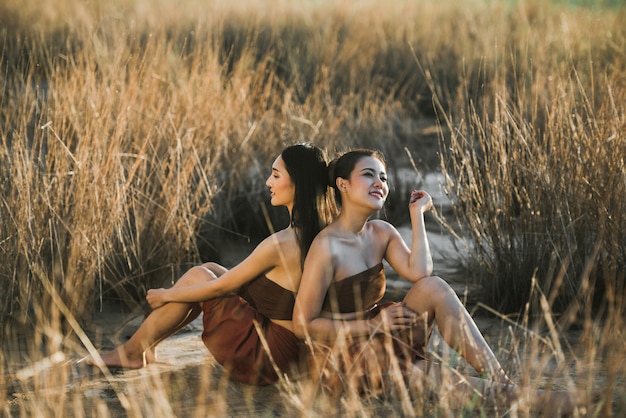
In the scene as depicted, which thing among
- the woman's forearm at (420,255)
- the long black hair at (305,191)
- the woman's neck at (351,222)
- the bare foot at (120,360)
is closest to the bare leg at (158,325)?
the bare foot at (120,360)

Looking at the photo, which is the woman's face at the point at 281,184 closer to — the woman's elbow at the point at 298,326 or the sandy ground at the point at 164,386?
the woman's elbow at the point at 298,326

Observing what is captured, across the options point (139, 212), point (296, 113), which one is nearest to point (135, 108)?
point (139, 212)

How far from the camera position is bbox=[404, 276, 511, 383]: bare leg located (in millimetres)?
2729

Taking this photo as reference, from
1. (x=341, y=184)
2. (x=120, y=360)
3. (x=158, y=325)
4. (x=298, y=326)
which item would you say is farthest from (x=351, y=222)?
(x=120, y=360)

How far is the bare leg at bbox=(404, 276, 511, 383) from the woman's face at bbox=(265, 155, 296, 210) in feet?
1.56

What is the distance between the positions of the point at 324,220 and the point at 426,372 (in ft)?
1.90

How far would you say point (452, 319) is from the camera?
9.21 ft

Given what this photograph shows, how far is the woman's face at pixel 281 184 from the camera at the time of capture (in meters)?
2.97

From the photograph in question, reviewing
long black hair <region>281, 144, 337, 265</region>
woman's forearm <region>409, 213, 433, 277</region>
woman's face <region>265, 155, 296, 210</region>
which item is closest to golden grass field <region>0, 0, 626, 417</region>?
woman's forearm <region>409, 213, 433, 277</region>

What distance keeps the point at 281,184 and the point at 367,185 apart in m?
0.26

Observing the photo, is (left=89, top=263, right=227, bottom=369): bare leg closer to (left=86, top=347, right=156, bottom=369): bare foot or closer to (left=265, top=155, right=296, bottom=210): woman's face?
(left=86, top=347, right=156, bottom=369): bare foot

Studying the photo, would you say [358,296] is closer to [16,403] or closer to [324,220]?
[324,220]

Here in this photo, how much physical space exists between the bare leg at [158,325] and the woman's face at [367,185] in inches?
20.8

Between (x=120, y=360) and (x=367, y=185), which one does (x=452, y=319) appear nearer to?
(x=367, y=185)
